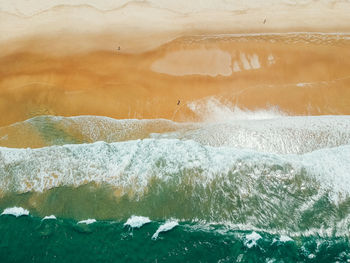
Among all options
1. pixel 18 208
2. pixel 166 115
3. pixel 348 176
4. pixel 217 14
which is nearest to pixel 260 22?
pixel 217 14

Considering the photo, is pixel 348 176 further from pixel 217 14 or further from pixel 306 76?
pixel 217 14

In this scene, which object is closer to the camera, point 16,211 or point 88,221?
point 88,221

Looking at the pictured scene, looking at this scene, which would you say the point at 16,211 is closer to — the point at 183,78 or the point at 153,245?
the point at 153,245

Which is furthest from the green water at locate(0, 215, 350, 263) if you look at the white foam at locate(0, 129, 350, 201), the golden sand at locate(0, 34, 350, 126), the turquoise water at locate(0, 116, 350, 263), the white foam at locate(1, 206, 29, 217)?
the golden sand at locate(0, 34, 350, 126)

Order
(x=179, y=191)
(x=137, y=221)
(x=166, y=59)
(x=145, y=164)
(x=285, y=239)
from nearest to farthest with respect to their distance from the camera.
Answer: (x=285, y=239) < (x=137, y=221) < (x=179, y=191) < (x=145, y=164) < (x=166, y=59)

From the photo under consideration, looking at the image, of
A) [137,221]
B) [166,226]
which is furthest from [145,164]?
[166,226]

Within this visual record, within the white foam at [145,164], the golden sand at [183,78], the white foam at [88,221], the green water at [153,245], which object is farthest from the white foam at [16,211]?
the golden sand at [183,78]
